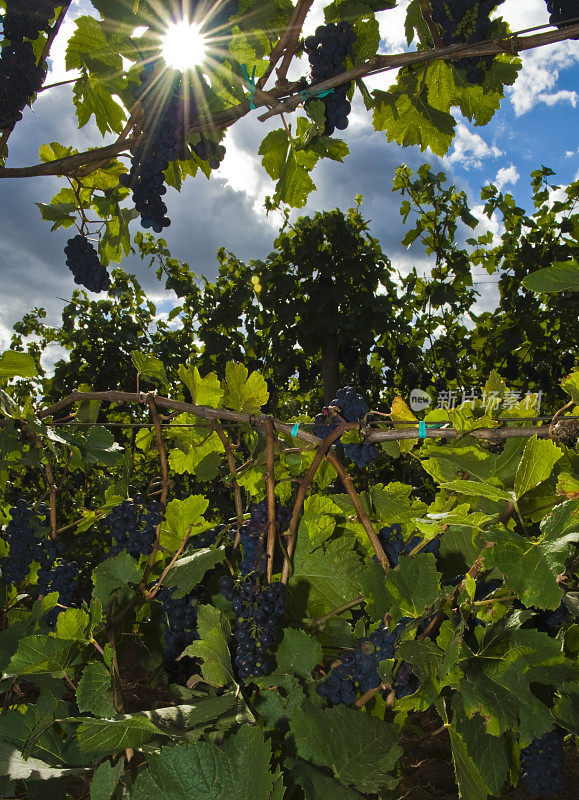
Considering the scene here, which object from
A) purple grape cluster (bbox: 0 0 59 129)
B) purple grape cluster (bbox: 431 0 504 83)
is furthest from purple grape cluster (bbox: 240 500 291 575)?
purple grape cluster (bbox: 0 0 59 129)

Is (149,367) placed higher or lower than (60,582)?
higher

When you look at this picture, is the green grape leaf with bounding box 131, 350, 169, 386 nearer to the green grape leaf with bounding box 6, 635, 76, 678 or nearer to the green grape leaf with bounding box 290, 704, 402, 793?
the green grape leaf with bounding box 6, 635, 76, 678

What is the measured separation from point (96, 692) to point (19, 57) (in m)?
1.61

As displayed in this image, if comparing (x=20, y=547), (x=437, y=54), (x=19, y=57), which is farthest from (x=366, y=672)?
(x=19, y=57)

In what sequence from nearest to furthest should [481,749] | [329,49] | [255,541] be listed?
[481,749], [255,541], [329,49]

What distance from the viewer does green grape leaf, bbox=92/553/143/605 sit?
1176 mm

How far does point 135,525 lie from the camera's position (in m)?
1.29

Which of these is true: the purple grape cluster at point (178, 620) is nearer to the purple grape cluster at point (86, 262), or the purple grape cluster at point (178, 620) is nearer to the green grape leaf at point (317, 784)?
the green grape leaf at point (317, 784)

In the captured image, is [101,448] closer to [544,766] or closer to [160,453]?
[160,453]

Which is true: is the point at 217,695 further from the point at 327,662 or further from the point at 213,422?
the point at 213,422

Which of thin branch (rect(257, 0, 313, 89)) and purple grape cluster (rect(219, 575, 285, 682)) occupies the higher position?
thin branch (rect(257, 0, 313, 89))

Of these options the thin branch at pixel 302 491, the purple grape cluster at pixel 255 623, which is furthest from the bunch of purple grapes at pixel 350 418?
the purple grape cluster at pixel 255 623

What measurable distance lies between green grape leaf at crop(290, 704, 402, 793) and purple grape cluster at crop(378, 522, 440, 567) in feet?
0.85

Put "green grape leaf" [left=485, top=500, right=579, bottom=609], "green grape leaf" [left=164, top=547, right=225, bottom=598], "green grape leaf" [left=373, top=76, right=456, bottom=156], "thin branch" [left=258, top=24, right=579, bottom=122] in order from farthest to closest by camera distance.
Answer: "green grape leaf" [left=373, top=76, right=456, bottom=156]
"thin branch" [left=258, top=24, right=579, bottom=122]
"green grape leaf" [left=164, top=547, right=225, bottom=598]
"green grape leaf" [left=485, top=500, right=579, bottom=609]
